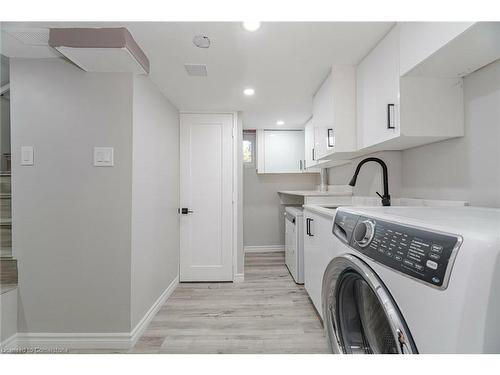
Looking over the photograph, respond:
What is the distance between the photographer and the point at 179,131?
9.09ft

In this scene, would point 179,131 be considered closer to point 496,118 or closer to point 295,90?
point 295,90

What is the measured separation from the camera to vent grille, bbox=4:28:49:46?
128 cm

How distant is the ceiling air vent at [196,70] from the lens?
177 cm

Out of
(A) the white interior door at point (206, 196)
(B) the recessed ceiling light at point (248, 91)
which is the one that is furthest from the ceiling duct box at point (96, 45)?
(A) the white interior door at point (206, 196)

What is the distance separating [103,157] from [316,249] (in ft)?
5.67

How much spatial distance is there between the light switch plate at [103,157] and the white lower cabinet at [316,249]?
1.58 m

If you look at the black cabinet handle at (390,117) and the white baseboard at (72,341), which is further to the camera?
the white baseboard at (72,341)

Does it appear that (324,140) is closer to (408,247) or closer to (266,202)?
(408,247)

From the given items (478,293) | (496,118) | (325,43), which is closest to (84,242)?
(478,293)

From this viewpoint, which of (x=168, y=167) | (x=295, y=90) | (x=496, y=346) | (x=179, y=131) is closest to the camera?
(x=496, y=346)

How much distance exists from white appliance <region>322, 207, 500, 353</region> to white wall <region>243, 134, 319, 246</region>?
124 inches

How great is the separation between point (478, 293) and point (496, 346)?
0.10m

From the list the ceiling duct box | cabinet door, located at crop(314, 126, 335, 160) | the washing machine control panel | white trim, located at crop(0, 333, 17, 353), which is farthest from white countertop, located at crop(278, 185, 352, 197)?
white trim, located at crop(0, 333, 17, 353)

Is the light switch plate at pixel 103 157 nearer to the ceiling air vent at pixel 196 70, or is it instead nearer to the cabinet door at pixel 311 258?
the ceiling air vent at pixel 196 70
